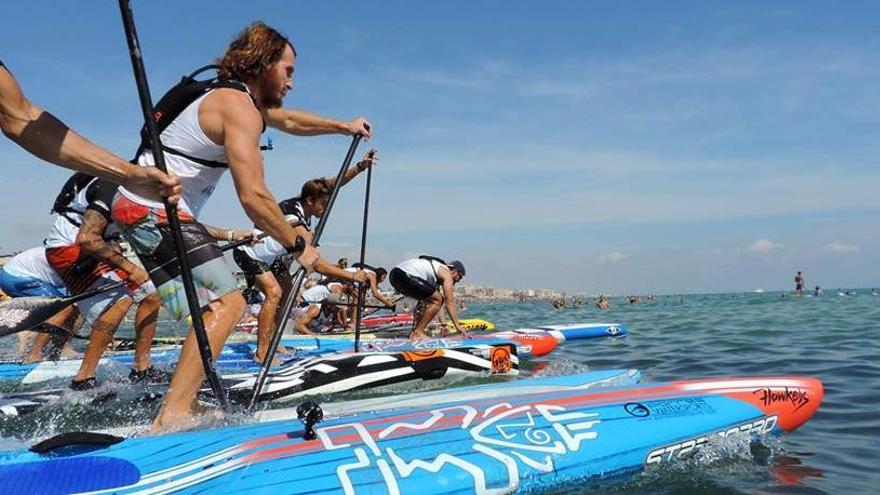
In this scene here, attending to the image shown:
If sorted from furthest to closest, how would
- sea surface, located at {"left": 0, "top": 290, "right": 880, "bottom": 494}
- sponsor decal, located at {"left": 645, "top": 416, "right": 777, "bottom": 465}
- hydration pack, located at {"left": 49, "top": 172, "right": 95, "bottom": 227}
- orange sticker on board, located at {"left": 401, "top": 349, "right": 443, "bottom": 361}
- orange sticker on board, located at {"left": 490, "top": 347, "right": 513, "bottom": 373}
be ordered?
orange sticker on board, located at {"left": 490, "top": 347, "right": 513, "bottom": 373}
orange sticker on board, located at {"left": 401, "top": 349, "right": 443, "bottom": 361}
hydration pack, located at {"left": 49, "top": 172, "right": 95, "bottom": 227}
sponsor decal, located at {"left": 645, "top": 416, "right": 777, "bottom": 465}
sea surface, located at {"left": 0, "top": 290, "right": 880, "bottom": 494}

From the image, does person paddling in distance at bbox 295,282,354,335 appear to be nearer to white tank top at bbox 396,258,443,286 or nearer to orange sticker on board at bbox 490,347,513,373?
white tank top at bbox 396,258,443,286

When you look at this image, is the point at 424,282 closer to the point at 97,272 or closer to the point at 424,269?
the point at 424,269

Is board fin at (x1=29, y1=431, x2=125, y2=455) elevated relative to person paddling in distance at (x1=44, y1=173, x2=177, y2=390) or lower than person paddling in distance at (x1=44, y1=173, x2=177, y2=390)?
lower

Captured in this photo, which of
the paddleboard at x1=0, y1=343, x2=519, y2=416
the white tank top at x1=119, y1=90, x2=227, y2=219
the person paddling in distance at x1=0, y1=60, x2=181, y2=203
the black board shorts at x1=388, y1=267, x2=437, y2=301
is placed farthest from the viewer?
the black board shorts at x1=388, y1=267, x2=437, y2=301

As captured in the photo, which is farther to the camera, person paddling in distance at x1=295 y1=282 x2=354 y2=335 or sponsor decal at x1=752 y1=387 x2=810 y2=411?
person paddling in distance at x1=295 y1=282 x2=354 y2=335

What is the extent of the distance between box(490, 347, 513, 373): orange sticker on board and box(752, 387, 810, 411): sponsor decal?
3.11 meters

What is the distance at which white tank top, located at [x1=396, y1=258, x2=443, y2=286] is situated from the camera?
1091cm

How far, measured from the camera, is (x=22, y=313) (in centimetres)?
385

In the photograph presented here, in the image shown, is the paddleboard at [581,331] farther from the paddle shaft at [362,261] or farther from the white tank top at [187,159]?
the white tank top at [187,159]

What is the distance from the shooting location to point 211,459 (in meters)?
3.00

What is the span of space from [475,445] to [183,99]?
2.30m

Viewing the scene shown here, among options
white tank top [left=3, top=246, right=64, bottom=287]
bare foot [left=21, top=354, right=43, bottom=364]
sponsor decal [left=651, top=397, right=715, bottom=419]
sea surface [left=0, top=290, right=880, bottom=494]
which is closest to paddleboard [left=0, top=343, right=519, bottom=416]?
sea surface [left=0, top=290, right=880, bottom=494]

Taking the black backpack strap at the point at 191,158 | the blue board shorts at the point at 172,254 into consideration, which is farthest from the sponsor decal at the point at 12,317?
the black backpack strap at the point at 191,158

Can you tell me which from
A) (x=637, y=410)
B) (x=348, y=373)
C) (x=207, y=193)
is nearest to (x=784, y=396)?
(x=637, y=410)
